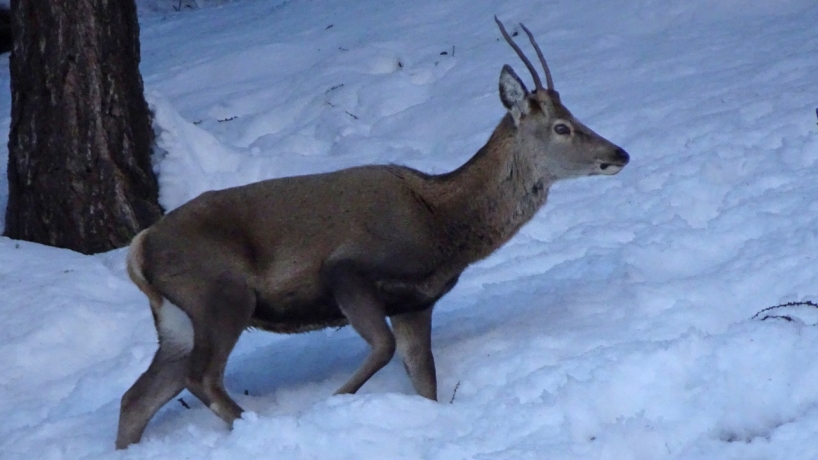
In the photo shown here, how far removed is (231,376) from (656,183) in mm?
3141

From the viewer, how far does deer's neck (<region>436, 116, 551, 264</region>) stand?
5629mm

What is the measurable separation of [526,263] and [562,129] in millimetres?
1131

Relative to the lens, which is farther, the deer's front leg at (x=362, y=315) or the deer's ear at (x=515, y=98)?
the deer's ear at (x=515, y=98)

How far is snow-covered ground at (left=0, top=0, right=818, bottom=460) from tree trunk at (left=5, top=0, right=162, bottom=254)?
29 cm

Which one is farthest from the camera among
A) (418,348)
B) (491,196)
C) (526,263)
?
(526,263)

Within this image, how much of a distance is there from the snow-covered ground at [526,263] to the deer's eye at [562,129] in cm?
86

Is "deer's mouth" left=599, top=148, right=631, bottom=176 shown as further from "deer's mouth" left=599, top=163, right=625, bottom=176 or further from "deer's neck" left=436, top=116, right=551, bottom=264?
"deer's neck" left=436, top=116, right=551, bottom=264

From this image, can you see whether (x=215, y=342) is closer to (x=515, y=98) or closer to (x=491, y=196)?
(x=491, y=196)

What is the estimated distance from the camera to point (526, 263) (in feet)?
22.4

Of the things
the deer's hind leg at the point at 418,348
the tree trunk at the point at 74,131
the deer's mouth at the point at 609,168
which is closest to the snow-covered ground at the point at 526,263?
the deer's hind leg at the point at 418,348

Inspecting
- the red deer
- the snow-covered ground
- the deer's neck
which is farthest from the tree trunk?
the deer's neck

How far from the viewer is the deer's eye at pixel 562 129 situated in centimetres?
593

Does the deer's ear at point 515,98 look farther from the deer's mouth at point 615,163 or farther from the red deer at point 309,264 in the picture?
the deer's mouth at point 615,163

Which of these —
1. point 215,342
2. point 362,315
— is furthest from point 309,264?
point 215,342
